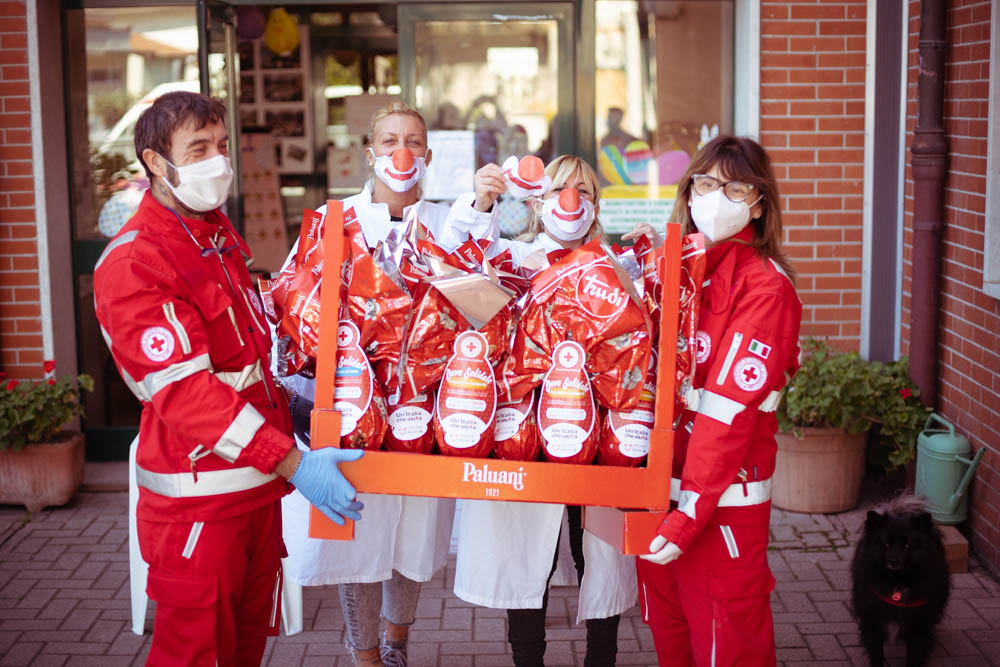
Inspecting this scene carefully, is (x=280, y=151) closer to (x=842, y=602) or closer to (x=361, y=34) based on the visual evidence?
(x=361, y=34)

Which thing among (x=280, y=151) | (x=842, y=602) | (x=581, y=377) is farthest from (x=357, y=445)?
(x=280, y=151)

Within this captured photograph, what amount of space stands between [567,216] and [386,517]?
43.4 inches

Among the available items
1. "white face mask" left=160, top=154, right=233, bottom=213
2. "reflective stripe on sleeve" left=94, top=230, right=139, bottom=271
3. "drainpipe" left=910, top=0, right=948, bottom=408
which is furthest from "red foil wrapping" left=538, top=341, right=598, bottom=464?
"drainpipe" left=910, top=0, right=948, bottom=408

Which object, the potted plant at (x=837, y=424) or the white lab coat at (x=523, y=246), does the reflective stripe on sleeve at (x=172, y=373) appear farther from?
the potted plant at (x=837, y=424)

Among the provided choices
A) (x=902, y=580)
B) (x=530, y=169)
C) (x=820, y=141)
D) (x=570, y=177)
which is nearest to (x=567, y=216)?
(x=530, y=169)

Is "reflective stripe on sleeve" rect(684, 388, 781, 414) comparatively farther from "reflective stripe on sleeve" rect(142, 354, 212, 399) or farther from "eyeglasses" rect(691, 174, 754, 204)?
"reflective stripe on sleeve" rect(142, 354, 212, 399)

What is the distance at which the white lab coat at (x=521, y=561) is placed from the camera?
316 cm

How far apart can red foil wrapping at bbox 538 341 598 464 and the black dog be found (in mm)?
1598

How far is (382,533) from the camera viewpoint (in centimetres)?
333

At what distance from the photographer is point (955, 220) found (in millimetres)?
4852

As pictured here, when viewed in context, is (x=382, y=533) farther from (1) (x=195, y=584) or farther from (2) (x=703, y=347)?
(2) (x=703, y=347)

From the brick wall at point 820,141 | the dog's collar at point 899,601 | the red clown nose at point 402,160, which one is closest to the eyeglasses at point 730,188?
the red clown nose at point 402,160

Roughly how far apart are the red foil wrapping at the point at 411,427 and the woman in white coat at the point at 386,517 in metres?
0.74

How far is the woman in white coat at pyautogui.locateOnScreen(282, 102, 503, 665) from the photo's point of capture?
10.8 feet
